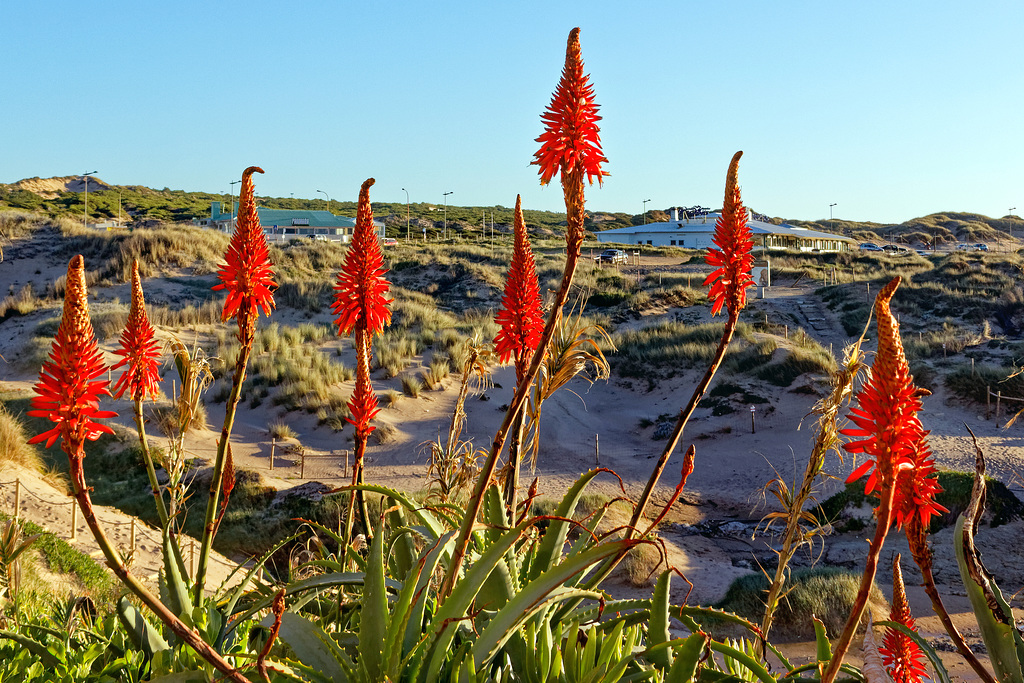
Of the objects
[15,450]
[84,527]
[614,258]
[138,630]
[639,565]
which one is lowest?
[639,565]

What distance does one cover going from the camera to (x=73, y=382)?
171cm

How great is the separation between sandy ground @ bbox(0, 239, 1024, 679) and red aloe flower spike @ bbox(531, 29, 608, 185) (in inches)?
328

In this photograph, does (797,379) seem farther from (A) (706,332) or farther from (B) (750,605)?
(B) (750,605)

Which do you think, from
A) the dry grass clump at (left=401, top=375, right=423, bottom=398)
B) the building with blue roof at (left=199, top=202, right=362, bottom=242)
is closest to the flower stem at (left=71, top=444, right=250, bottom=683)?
the dry grass clump at (left=401, top=375, right=423, bottom=398)

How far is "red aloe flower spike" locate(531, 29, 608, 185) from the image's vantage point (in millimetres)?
1972

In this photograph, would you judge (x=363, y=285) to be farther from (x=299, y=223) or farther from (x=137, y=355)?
(x=299, y=223)

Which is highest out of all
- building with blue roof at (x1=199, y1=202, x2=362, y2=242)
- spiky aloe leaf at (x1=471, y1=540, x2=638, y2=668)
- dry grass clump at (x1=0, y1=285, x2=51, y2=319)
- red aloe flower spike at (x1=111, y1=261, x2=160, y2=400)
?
building with blue roof at (x1=199, y1=202, x2=362, y2=242)

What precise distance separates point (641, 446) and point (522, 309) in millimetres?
15935

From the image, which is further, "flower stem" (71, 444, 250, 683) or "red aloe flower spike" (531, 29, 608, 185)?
"red aloe flower spike" (531, 29, 608, 185)

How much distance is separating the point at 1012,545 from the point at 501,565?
1110 cm

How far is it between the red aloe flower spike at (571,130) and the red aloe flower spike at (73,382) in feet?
4.05

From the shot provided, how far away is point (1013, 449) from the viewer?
14305 millimetres

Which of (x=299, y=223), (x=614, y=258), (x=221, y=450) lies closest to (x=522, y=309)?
(x=221, y=450)

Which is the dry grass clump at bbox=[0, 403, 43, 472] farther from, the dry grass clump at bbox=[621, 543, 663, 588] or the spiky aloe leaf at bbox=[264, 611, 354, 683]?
the spiky aloe leaf at bbox=[264, 611, 354, 683]
